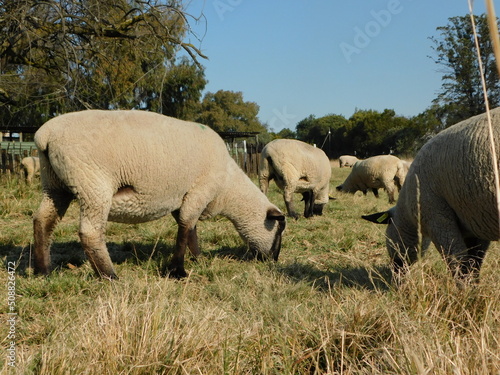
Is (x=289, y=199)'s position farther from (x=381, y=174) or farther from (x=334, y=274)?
(x=381, y=174)

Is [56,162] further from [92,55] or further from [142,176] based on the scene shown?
[92,55]

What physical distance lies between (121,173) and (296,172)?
21.2 ft

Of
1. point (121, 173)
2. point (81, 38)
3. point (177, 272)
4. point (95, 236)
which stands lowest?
point (177, 272)

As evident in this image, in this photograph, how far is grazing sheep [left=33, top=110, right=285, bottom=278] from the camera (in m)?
4.52

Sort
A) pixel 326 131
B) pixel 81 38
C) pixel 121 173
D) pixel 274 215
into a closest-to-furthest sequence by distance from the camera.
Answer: pixel 121 173, pixel 274 215, pixel 81 38, pixel 326 131

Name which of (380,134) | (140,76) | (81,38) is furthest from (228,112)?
(81,38)

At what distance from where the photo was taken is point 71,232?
23.4 feet

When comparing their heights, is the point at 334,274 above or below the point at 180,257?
below

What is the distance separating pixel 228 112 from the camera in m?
59.2

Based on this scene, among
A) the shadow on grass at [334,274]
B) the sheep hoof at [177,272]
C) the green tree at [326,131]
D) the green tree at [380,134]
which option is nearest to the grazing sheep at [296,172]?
the shadow on grass at [334,274]

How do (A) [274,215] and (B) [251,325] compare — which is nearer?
(B) [251,325]

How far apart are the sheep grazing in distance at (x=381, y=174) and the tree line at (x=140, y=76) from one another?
2.25 meters

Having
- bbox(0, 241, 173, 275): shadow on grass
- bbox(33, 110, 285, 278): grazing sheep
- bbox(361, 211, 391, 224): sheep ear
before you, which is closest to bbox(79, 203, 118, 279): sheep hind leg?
bbox(33, 110, 285, 278): grazing sheep

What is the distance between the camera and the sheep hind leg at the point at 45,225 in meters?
4.88
